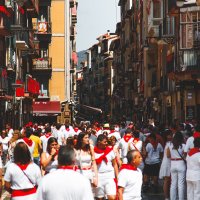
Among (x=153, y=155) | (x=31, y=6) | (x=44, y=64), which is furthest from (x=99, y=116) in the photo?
(x=153, y=155)

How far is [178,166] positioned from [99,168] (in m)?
2.37

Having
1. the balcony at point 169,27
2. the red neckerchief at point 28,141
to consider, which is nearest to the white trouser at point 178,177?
the red neckerchief at point 28,141

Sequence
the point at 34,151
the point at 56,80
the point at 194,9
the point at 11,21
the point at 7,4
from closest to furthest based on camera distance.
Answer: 1. the point at 34,151
2. the point at 194,9
3. the point at 7,4
4. the point at 11,21
5. the point at 56,80

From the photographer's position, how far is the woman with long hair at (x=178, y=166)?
15695 mm

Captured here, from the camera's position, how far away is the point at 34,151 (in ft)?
65.9

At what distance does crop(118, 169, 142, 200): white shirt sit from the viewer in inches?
402

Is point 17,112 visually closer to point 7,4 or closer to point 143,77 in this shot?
point 7,4

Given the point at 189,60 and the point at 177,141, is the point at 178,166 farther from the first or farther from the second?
the point at 189,60

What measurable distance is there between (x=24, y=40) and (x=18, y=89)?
8739 mm

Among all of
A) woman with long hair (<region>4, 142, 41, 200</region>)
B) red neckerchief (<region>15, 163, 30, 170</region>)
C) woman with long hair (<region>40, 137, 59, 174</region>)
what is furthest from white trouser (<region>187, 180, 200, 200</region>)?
red neckerchief (<region>15, 163, 30, 170</region>)

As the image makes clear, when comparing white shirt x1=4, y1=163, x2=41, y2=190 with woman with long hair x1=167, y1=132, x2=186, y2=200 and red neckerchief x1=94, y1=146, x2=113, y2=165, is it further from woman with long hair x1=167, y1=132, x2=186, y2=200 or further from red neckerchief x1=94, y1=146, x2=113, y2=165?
woman with long hair x1=167, y1=132, x2=186, y2=200

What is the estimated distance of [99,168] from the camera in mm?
13922

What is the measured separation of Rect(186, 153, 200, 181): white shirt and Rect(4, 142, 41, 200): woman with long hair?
14.3 feet

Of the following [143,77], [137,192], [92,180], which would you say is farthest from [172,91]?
[137,192]
